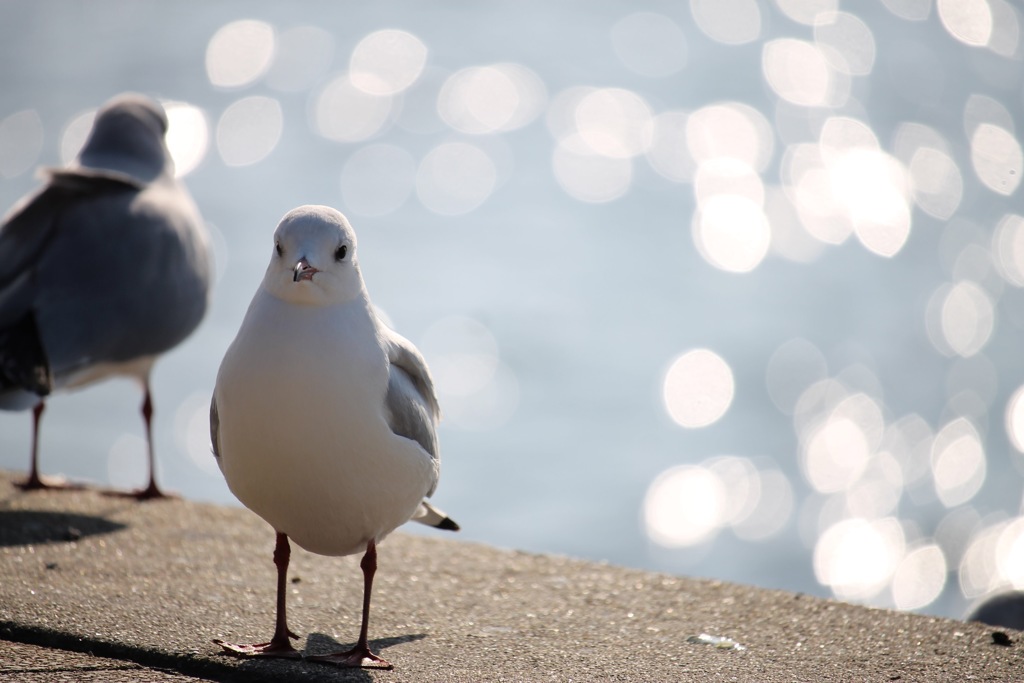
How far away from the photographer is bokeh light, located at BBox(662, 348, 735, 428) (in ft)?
31.8

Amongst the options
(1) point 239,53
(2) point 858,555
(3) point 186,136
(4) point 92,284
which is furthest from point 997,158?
(4) point 92,284

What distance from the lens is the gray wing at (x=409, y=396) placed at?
10.6ft

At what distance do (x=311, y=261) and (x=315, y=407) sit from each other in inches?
13.6

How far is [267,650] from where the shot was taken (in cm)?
319

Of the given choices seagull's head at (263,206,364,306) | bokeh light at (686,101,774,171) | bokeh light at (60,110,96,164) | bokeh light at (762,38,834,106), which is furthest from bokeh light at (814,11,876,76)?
seagull's head at (263,206,364,306)

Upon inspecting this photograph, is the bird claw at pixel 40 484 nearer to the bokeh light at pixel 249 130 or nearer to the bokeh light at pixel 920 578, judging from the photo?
the bokeh light at pixel 920 578

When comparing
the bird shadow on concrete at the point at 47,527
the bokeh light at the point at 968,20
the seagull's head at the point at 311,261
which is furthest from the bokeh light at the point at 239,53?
the seagull's head at the point at 311,261

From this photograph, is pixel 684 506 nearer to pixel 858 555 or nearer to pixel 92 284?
pixel 858 555

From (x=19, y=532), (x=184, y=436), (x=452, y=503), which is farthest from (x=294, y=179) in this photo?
(x=19, y=532)

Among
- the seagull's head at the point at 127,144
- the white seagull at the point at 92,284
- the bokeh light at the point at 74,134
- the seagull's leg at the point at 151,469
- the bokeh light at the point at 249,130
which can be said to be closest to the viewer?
the white seagull at the point at 92,284

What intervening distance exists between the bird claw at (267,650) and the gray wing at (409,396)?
1.96 ft

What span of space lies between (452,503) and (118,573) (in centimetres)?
472

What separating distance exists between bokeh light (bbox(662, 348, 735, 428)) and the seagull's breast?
662cm

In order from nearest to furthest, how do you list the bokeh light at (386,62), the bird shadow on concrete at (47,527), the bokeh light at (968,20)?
the bird shadow on concrete at (47,527) → the bokeh light at (968,20) → the bokeh light at (386,62)
